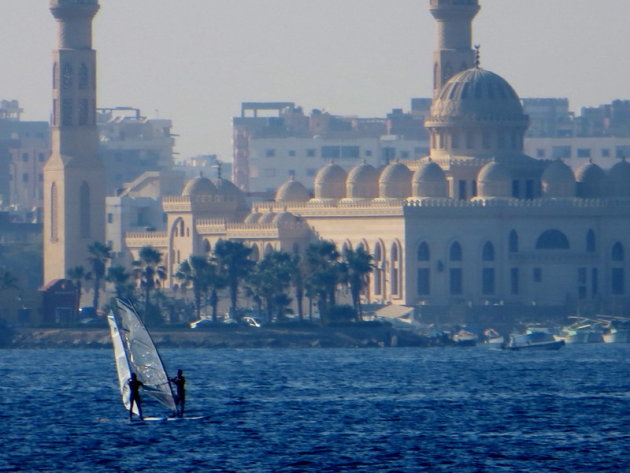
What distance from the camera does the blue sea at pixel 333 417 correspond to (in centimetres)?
9994

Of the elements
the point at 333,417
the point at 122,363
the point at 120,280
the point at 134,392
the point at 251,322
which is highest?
the point at 120,280

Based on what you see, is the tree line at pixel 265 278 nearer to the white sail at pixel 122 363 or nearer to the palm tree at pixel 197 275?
the palm tree at pixel 197 275

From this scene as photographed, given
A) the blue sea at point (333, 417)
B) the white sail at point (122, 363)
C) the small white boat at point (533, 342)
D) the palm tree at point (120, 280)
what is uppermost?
the palm tree at point (120, 280)

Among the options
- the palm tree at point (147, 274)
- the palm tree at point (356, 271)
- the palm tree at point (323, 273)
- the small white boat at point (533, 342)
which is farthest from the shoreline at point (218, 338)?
the small white boat at point (533, 342)

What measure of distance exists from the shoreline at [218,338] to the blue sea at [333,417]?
10.0 m

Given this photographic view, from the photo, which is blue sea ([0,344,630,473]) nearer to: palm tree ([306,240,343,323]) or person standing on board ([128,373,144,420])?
person standing on board ([128,373,144,420])

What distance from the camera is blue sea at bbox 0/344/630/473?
99938 millimetres

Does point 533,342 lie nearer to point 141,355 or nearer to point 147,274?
point 147,274

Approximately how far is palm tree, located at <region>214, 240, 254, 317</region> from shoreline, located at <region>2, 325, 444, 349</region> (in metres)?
7.13

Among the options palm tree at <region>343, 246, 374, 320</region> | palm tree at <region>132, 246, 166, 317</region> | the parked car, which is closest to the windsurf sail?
palm tree at <region>132, 246, 166, 317</region>

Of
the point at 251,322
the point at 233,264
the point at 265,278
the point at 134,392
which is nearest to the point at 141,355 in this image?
the point at 134,392

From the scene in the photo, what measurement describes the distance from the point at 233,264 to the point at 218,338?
374 inches

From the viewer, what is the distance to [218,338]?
18238 centimetres

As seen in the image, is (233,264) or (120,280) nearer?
(120,280)
